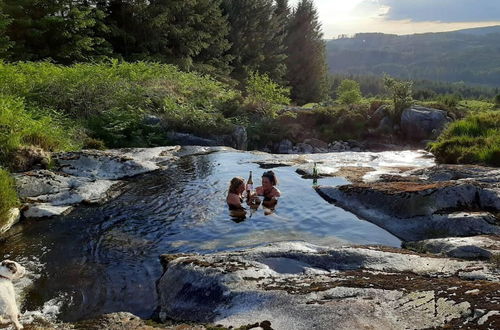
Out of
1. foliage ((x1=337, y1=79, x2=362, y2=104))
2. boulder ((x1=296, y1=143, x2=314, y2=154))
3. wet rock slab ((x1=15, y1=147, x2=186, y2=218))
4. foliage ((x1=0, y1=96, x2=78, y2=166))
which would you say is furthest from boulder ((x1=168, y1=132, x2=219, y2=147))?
foliage ((x1=337, y1=79, x2=362, y2=104))

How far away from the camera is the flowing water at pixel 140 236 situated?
6367 mm

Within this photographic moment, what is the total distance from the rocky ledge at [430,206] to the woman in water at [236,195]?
7.86ft

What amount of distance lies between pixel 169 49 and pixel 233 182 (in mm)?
25564

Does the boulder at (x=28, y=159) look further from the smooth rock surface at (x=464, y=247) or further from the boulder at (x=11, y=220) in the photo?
the smooth rock surface at (x=464, y=247)

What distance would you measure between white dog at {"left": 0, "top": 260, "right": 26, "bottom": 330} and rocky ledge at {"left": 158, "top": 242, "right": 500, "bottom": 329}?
1.85 m

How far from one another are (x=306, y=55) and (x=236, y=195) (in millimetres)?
45687

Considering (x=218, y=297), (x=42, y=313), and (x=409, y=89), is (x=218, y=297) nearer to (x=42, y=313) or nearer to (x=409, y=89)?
(x=42, y=313)

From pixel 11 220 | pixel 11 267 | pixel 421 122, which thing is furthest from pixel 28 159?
pixel 421 122

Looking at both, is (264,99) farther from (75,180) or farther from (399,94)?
(75,180)

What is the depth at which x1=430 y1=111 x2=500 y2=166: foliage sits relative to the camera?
1321 cm

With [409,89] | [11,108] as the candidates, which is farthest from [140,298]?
[409,89]

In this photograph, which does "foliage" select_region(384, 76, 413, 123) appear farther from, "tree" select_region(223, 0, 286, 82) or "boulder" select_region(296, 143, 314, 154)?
"tree" select_region(223, 0, 286, 82)

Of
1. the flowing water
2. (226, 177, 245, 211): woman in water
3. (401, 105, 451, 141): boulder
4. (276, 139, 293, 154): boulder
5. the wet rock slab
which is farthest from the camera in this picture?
(401, 105, 451, 141): boulder

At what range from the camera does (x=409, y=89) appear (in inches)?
1011
